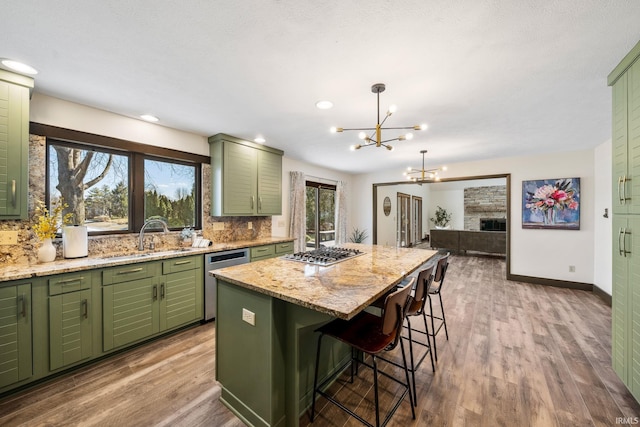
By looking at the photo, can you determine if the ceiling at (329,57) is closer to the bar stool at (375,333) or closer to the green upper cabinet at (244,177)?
the green upper cabinet at (244,177)

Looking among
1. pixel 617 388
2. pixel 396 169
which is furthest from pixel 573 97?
pixel 396 169

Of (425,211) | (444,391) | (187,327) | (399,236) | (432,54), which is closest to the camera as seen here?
(432,54)

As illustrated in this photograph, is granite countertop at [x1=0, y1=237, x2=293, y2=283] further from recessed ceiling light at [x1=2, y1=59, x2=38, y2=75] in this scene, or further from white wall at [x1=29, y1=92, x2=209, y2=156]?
recessed ceiling light at [x1=2, y1=59, x2=38, y2=75]

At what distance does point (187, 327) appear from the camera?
290 cm

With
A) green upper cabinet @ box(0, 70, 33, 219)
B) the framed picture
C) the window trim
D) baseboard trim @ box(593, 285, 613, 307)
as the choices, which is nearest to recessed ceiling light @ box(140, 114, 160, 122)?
the window trim

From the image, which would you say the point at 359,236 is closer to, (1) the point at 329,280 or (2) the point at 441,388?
(2) the point at 441,388

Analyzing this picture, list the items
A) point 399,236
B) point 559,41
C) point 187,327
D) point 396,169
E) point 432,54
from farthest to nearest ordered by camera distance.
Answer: point 399,236 < point 396,169 < point 187,327 < point 432,54 < point 559,41

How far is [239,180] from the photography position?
3637mm

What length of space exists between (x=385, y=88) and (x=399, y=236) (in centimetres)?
645

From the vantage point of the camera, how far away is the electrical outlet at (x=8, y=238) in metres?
2.11

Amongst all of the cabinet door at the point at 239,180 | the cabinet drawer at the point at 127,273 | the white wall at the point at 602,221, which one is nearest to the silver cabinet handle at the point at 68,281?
the cabinet drawer at the point at 127,273

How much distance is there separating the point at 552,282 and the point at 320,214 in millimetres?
4581

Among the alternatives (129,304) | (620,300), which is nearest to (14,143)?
(129,304)

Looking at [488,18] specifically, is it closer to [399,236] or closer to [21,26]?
[21,26]
